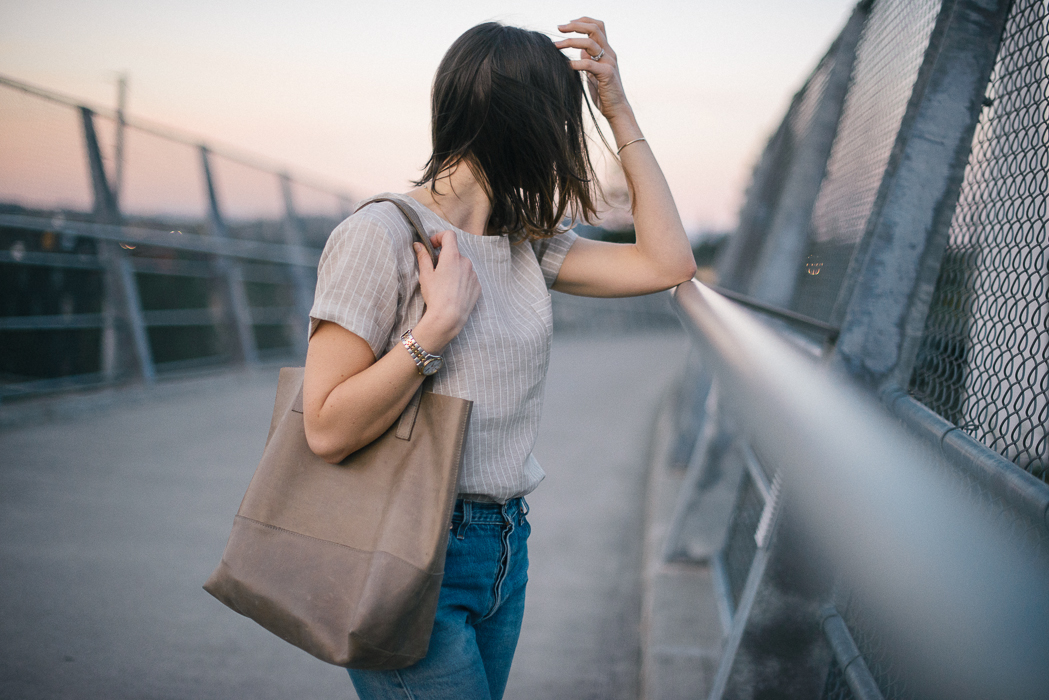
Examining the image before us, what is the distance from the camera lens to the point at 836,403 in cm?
55

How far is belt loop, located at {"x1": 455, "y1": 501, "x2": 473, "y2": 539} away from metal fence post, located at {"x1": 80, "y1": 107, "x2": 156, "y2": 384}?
223 inches

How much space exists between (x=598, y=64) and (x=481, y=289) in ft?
1.96

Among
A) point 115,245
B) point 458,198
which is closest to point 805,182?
point 458,198

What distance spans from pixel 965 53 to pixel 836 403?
1.21m

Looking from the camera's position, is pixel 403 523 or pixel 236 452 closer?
pixel 403 523

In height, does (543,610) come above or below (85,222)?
below

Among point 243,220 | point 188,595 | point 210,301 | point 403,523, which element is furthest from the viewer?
point 243,220

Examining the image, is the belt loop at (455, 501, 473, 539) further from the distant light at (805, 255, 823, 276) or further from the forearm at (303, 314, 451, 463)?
the distant light at (805, 255, 823, 276)

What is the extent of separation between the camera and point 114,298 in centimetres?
587

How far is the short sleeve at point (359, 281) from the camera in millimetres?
1115

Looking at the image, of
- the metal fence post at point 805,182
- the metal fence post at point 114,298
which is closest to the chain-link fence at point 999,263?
the metal fence post at point 805,182

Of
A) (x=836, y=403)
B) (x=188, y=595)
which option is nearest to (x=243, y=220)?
(x=188, y=595)

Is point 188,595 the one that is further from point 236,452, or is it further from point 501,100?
point 501,100

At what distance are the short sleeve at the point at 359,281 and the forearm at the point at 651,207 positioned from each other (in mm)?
697
